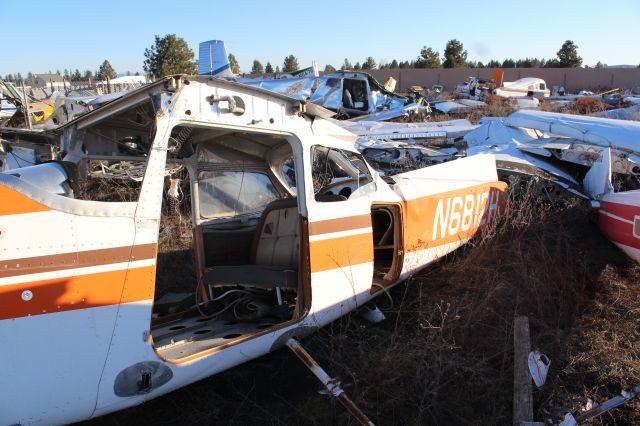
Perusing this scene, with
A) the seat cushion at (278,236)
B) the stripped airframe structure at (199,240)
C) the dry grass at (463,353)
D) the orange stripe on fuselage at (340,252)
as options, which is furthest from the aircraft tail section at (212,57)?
the orange stripe on fuselage at (340,252)

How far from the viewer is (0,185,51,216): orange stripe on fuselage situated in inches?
97.5

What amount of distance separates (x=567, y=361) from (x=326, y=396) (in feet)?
6.34

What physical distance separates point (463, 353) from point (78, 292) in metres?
2.97

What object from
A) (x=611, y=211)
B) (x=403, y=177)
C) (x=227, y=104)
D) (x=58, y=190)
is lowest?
(x=611, y=211)

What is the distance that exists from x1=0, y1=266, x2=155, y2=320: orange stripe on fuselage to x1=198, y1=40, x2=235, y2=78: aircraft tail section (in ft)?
61.8

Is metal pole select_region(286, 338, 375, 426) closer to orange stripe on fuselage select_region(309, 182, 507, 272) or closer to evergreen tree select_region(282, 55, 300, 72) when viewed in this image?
orange stripe on fuselage select_region(309, 182, 507, 272)

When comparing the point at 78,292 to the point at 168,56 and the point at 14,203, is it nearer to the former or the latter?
the point at 14,203

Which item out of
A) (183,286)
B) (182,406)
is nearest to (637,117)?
(183,286)

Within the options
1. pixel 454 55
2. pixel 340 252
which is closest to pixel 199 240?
pixel 340 252

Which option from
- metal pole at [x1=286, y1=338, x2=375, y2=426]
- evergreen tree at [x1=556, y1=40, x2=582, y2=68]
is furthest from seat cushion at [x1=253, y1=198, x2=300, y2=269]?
evergreen tree at [x1=556, y1=40, x2=582, y2=68]

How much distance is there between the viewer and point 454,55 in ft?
195

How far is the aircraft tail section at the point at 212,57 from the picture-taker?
20500 millimetres

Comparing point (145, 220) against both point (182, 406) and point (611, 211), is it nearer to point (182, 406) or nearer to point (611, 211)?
point (182, 406)

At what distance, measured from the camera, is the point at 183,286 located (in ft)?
18.7
